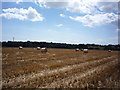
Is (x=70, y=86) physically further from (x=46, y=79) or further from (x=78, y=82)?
(x=46, y=79)

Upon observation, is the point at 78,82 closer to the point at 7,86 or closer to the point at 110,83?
the point at 110,83

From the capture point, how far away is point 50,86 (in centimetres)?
1161

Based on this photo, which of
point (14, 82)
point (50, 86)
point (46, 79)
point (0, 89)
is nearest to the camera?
point (0, 89)

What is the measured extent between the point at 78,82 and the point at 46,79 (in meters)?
1.89

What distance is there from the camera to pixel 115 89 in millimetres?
11258

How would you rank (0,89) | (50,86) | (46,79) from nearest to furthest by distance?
(0,89) < (50,86) < (46,79)

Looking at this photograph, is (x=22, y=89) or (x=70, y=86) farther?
(x=70, y=86)

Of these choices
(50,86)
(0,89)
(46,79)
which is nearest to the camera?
(0,89)

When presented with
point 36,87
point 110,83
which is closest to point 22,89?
point 36,87

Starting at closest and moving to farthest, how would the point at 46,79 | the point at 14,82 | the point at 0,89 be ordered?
the point at 0,89 < the point at 14,82 < the point at 46,79

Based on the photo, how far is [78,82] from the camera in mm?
12898

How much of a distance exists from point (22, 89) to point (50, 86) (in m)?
1.43

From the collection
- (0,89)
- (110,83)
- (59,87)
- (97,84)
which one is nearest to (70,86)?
(59,87)

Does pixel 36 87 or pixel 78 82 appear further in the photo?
pixel 78 82
